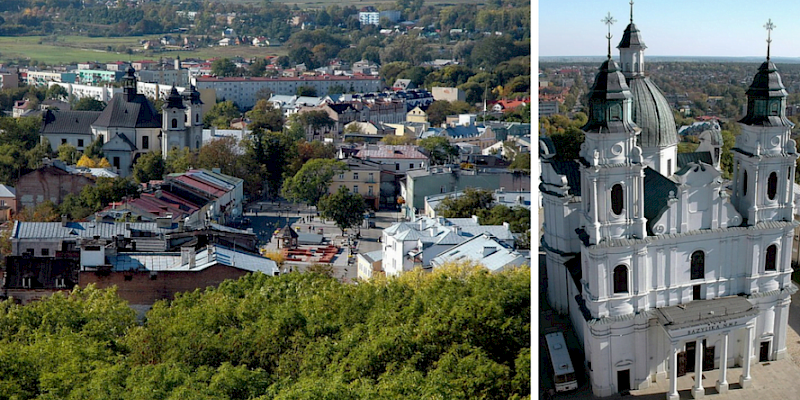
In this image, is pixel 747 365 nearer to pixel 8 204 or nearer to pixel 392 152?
pixel 8 204

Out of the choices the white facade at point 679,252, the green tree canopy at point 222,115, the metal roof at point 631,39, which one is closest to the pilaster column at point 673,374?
the white facade at point 679,252

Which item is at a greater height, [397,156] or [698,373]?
[397,156]

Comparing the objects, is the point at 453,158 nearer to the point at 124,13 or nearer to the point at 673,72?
the point at 673,72

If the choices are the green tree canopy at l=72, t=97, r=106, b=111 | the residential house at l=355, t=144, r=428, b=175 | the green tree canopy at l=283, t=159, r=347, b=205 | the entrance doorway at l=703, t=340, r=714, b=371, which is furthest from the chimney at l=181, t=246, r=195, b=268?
the green tree canopy at l=72, t=97, r=106, b=111

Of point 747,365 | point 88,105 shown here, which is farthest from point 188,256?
point 88,105

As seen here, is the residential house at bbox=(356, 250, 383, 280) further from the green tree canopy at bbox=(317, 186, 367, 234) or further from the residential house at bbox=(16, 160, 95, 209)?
the residential house at bbox=(16, 160, 95, 209)

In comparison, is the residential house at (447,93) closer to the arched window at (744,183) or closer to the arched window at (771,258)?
the arched window at (744,183)

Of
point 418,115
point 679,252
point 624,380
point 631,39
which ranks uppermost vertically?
point 631,39
